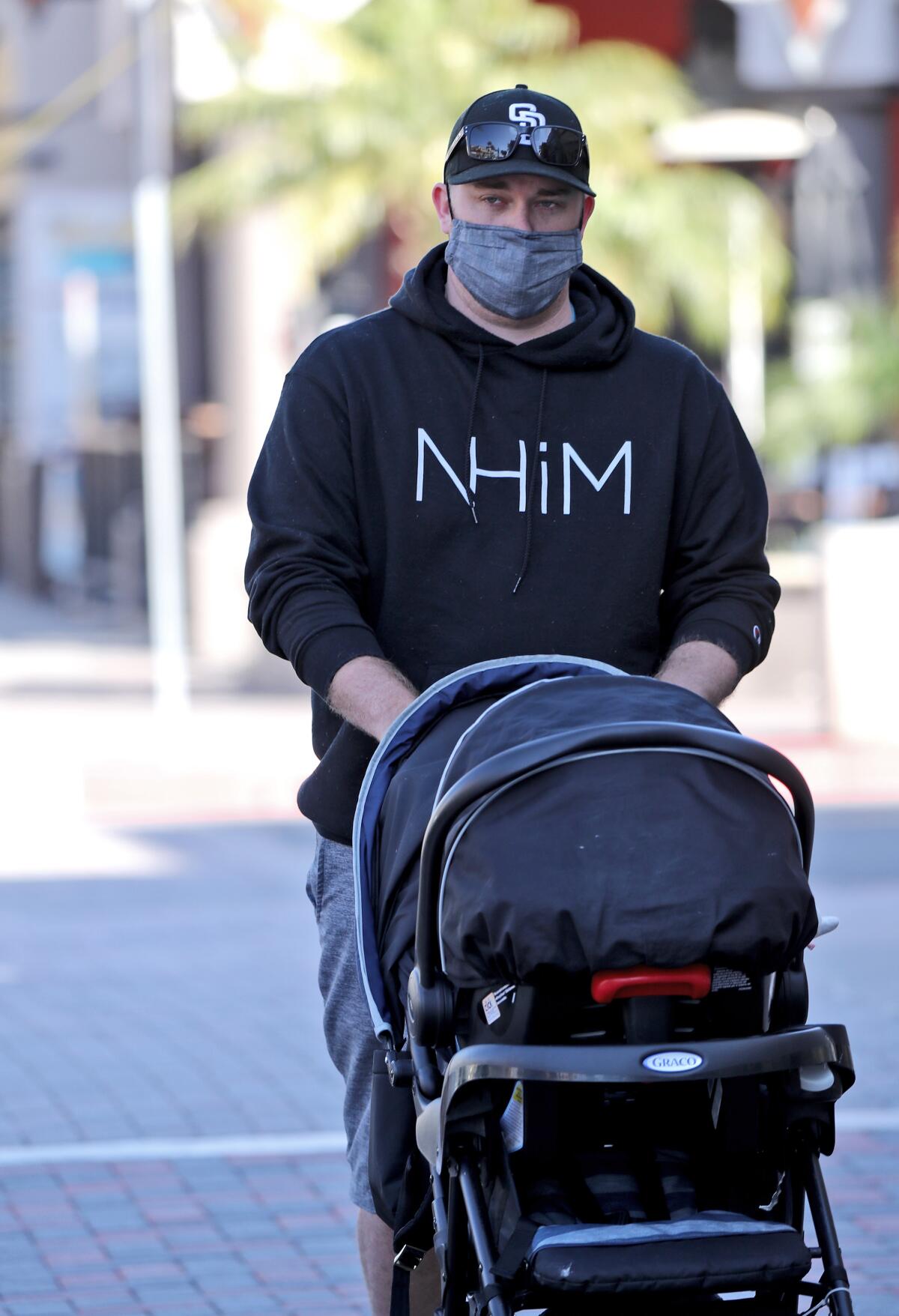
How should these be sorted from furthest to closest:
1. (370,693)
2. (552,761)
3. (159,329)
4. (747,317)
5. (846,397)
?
(747,317) → (846,397) → (159,329) → (370,693) → (552,761)

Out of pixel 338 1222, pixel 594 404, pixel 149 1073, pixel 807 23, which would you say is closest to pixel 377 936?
pixel 594 404

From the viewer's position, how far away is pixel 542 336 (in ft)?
12.4

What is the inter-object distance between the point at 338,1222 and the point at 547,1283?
2.80 m

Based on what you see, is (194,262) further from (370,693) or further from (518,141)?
(370,693)

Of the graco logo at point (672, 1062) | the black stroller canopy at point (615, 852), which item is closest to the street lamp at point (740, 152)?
the black stroller canopy at point (615, 852)

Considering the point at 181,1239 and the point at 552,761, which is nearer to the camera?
the point at 552,761

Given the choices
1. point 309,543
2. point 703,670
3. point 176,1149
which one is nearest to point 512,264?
point 309,543

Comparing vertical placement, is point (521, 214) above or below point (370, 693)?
above

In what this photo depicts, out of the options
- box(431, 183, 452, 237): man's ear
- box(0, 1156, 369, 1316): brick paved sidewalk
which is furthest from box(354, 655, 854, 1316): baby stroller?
box(0, 1156, 369, 1316): brick paved sidewalk

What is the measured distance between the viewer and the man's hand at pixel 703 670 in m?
3.61

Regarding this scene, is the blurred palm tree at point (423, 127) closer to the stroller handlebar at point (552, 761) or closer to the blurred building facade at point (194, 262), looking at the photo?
the blurred building facade at point (194, 262)

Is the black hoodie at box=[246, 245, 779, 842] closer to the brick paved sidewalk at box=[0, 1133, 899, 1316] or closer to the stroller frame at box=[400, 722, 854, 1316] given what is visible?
the stroller frame at box=[400, 722, 854, 1316]

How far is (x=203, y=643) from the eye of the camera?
18062mm

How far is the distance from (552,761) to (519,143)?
3.69ft
